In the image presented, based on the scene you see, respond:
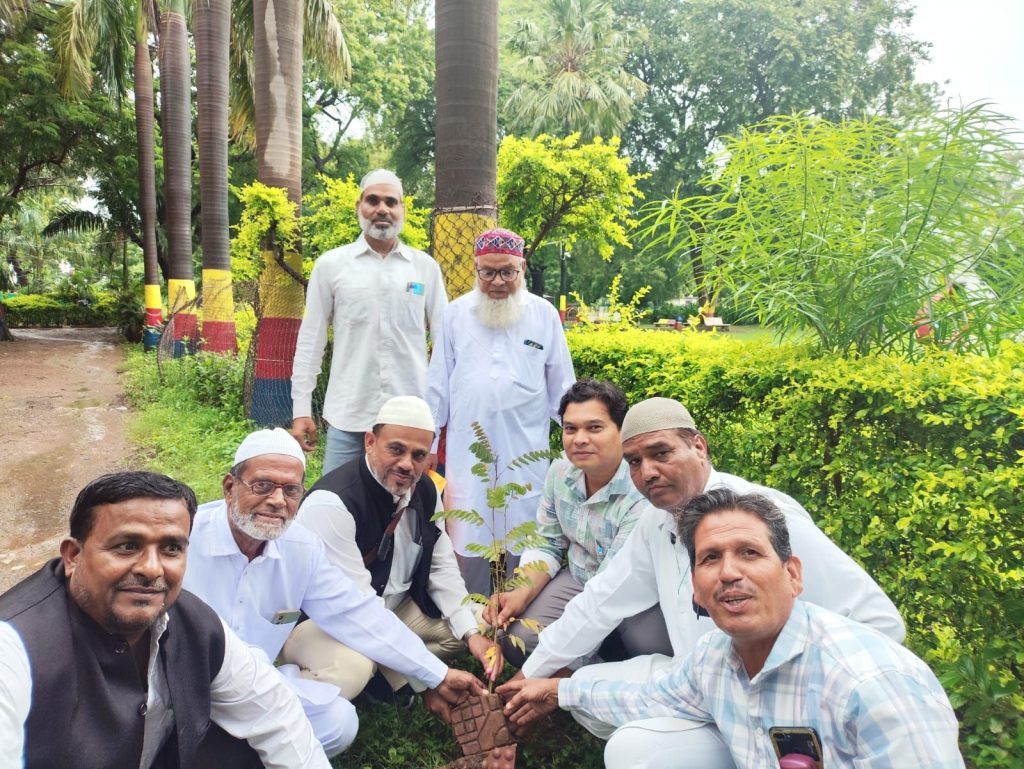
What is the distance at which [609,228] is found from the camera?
39.5ft

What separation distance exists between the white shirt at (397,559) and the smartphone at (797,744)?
1.49 m

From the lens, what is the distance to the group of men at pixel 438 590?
1675mm

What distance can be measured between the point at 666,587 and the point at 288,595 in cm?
146

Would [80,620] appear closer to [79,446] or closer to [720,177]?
[720,177]

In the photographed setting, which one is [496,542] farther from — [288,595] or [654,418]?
[654,418]

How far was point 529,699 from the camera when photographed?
263cm

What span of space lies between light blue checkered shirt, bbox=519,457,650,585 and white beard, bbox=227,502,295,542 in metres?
1.30

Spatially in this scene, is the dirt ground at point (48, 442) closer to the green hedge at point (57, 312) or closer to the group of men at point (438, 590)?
the group of men at point (438, 590)

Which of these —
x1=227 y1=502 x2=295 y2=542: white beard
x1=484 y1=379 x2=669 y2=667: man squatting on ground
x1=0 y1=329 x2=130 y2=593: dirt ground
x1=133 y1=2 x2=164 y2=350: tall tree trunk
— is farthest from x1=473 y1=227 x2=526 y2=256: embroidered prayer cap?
x1=133 y1=2 x2=164 y2=350: tall tree trunk

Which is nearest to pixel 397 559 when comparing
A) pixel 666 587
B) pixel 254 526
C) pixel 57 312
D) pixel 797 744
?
pixel 254 526

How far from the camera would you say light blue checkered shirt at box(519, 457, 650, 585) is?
10.1 feet

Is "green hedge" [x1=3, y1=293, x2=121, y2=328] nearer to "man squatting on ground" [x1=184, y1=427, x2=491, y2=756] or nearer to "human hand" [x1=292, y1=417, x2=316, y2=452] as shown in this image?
"human hand" [x1=292, y1=417, x2=316, y2=452]

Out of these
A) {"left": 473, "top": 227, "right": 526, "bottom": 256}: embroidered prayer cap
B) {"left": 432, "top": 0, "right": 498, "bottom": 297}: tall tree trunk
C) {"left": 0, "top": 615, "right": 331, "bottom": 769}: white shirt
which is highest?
{"left": 432, "top": 0, "right": 498, "bottom": 297}: tall tree trunk

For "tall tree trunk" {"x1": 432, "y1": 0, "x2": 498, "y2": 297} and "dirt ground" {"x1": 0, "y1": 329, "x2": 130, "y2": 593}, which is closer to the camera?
"tall tree trunk" {"x1": 432, "y1": 0, "x2": 498, "y2": 297}
